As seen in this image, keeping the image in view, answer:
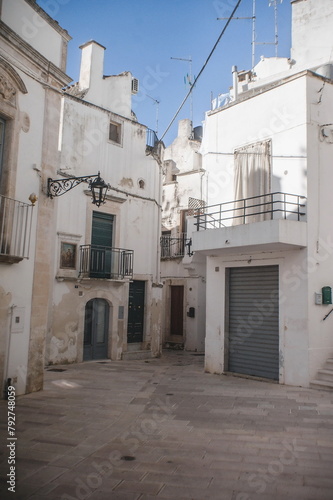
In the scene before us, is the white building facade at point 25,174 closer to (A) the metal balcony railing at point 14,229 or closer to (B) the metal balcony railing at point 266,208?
(A) the metal balcony railing at point 14,229

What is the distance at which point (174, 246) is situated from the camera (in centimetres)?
2239

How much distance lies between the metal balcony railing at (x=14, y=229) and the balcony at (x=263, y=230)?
5.23 metres

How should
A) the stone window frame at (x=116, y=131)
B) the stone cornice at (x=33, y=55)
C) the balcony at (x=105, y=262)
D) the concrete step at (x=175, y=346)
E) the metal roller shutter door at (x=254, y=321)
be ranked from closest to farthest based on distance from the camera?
1. the stone cornice at (x=33, y=55)
2. the metal roller shutter door at (x=254, y=321)
3. the balcony at (x=105, y=262)
4. the stone window frame at (x=116, y=131)
5. the concrete step at (x=175, y=346)

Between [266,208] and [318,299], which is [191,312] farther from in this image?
[318,299]

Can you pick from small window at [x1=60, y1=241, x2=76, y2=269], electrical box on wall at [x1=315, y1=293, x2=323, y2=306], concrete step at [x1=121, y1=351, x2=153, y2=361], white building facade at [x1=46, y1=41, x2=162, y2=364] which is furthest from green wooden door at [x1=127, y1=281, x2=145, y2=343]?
electrical box on wall at [x1=315, y1=293, x2=323, y2=306]

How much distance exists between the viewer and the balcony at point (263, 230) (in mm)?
10320

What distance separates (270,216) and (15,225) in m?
6.75

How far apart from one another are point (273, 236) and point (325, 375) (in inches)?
143

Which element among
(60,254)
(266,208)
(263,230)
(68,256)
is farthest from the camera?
(68,256)

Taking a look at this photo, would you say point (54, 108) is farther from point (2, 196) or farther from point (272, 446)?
point (272, 446)

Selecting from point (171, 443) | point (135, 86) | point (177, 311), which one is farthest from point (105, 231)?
point (171, 443)

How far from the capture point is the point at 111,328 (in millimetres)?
16016

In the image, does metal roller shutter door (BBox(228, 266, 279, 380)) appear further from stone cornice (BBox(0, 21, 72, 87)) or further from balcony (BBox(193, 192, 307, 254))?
stone cornice (BBox(0, 21, 72, 87))

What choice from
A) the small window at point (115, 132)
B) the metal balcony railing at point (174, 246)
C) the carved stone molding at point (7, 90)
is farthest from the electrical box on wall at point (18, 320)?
the metal balcony railing at point (174, 246)
